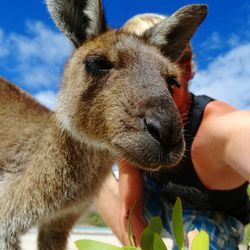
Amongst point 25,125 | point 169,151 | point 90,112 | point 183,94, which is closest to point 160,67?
point 90,112

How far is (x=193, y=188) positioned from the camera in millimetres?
3332

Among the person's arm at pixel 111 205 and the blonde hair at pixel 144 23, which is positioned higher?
the blonde hair at pixel 144 23

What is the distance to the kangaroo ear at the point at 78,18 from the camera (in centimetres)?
270

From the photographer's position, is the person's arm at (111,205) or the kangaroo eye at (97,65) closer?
the kangaroo eye at (97,65)

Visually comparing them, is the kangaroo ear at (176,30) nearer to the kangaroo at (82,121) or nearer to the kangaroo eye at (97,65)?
the kangaroo at (82,121)

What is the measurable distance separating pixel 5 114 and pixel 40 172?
0.61 metres

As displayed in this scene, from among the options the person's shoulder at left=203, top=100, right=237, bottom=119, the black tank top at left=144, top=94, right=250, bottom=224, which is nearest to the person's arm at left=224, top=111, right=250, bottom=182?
the person's shoulder at left=203, top=100, right=237, bottom=119

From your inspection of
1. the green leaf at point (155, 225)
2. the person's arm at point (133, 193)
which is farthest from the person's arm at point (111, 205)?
the green leaf at point (155, 225)

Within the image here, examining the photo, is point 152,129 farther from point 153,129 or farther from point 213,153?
point 213,153

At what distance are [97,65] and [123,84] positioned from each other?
0.88ft

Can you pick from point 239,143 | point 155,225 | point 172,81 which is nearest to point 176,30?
point 172,81

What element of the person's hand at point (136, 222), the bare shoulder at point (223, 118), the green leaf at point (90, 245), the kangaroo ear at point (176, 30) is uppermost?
the kangaroo ear at point (176, 30)

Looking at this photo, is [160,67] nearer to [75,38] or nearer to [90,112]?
[90,112]

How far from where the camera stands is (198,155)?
3131 millimetres
